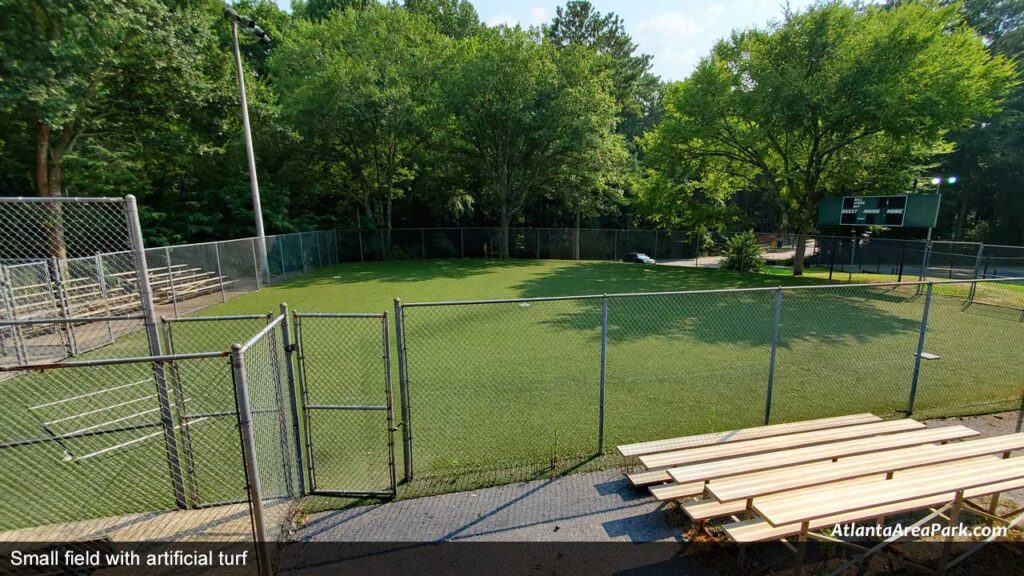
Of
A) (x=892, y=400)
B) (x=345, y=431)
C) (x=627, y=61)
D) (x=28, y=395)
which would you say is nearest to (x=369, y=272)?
(x=28, y=395)

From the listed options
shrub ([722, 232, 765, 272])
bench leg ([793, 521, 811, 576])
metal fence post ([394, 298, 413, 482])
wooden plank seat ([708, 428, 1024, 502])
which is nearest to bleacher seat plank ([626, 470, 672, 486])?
wooden plank seat ([708, 428, 1024, 502])

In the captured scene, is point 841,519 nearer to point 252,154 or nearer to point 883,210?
point 883,210

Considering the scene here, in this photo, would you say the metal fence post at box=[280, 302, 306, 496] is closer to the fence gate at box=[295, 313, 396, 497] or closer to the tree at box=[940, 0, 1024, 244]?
the fence gate at box=[295, 313, 396, 497]

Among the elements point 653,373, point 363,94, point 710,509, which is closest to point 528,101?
point 363,94

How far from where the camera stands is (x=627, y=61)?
41406mm

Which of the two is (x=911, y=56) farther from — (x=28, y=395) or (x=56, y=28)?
(x=56, y=28)

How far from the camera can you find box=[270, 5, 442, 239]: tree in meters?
22.9

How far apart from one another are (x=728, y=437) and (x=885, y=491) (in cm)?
169

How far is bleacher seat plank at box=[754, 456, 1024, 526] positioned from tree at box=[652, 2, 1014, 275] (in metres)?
17.1

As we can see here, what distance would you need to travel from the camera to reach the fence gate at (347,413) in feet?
14.6

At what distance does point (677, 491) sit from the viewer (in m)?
3.92

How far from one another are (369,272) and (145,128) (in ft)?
33.1

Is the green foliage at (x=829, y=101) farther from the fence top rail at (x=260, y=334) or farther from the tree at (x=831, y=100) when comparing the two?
the fence top rail at (x=260, y=334)

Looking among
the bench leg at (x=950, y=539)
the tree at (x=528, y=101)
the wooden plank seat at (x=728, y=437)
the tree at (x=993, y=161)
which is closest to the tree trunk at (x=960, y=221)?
the tree at (x=993, y=161)
